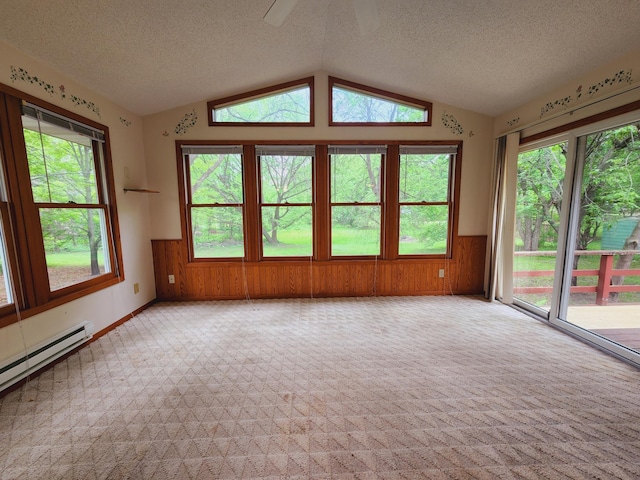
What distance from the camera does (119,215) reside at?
2.93 meters

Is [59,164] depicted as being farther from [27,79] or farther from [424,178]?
[424,178]

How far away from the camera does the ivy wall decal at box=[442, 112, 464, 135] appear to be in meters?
3.48

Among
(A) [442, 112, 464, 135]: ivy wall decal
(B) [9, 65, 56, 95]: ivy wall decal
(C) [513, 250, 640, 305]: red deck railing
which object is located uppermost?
(A) [442, 112, 464, 135]: ivy wall decal

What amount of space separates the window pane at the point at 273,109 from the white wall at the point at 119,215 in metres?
1.08

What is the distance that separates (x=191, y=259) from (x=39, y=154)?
1833 millimetres

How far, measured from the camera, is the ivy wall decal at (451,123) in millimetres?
3482

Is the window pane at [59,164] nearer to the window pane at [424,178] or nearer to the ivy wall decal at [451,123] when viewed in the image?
the window pane at [424,178]

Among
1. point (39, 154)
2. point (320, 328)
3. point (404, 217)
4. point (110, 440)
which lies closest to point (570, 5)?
point (404, 217)

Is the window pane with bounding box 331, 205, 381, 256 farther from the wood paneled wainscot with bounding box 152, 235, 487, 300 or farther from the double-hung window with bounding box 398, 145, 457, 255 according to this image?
the double-hung window with bounding box 398, 145, 457, 255

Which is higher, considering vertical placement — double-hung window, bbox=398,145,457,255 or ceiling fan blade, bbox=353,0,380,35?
ceiling fan blade, bbox=353,0,380,35

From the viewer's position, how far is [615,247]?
2.35 metres

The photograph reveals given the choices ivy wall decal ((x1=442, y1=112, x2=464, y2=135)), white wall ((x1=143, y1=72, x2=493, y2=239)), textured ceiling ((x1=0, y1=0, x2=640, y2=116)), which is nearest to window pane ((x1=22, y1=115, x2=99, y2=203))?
textured ceiling ((x1=0, y1=0, x2=640, y2=116))

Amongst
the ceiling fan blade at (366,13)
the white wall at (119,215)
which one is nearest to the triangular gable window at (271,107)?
the white wall at (119,215)

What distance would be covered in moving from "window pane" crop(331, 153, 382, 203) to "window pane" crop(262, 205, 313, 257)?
51 cm
